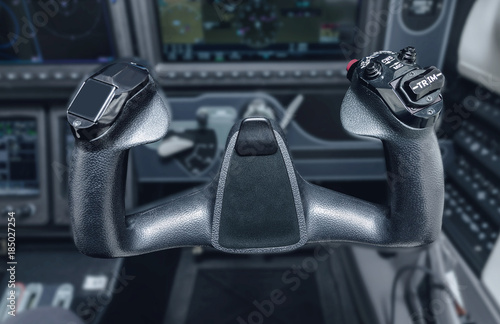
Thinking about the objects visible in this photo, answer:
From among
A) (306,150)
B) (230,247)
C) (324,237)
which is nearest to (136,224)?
(230,247)

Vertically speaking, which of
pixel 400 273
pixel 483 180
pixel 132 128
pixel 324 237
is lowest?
pixel 400 273

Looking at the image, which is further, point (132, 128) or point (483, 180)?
point (483, 180)

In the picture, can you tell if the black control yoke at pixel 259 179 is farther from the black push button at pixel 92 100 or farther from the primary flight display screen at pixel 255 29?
the primary flight display screen at pixel 255 29

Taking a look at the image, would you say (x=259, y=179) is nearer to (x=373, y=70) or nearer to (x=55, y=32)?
(x=373, y=70)

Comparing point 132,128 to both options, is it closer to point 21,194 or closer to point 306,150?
point 306,150

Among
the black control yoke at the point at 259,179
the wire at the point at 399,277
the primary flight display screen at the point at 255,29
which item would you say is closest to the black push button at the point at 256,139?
the black control yoke at the point at 259,179
